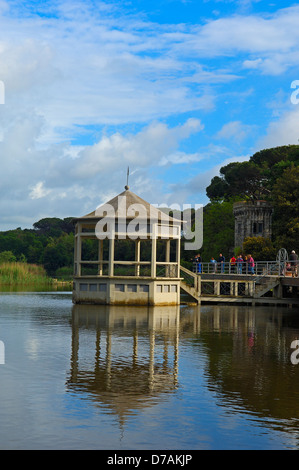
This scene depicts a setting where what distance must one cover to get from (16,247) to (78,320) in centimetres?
9677

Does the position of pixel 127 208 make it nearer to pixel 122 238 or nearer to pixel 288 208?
pixel 122 238

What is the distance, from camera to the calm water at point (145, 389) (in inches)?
396

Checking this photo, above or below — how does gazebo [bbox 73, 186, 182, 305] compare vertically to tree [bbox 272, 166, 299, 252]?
below

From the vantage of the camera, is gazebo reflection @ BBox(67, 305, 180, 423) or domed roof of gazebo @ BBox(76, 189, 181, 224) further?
domed roof of gazebo @ BBox(76, 189, 181, 224)

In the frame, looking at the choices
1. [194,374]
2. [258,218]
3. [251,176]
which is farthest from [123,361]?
[251,176]

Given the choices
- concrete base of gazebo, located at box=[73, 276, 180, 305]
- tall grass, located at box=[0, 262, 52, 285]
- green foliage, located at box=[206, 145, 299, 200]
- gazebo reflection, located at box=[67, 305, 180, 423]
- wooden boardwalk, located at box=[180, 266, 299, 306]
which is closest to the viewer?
gazebo reflection, located at box=[67, 305, 180, 423]

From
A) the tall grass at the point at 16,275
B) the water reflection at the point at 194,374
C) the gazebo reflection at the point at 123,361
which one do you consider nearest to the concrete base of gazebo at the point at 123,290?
the gazebo reflection at the point at 123,361

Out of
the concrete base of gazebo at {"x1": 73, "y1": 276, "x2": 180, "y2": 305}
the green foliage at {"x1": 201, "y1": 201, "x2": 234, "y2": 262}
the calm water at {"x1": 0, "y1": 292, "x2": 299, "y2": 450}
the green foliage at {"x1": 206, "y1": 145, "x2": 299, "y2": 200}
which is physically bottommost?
the calm water at {"x1": 0, "y1": 292, "x2": 299, "y2": 450}

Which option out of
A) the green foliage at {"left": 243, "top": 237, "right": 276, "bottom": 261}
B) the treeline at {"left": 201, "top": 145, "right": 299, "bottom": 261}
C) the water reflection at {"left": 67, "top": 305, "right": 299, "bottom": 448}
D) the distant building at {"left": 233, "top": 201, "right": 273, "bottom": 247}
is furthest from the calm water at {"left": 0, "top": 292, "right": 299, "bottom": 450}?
the distant building at {"left": 233, "top": 201, "right": 273, "bottom": 247}

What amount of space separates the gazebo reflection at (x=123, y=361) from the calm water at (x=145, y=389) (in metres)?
0.03

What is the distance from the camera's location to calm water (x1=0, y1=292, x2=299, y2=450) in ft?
33.0

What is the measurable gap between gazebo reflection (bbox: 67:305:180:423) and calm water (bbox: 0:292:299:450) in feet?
0.08

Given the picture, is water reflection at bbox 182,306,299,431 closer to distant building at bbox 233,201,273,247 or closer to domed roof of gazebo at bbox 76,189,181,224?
domed roof of gazebo at bbox 76,189,181,224
